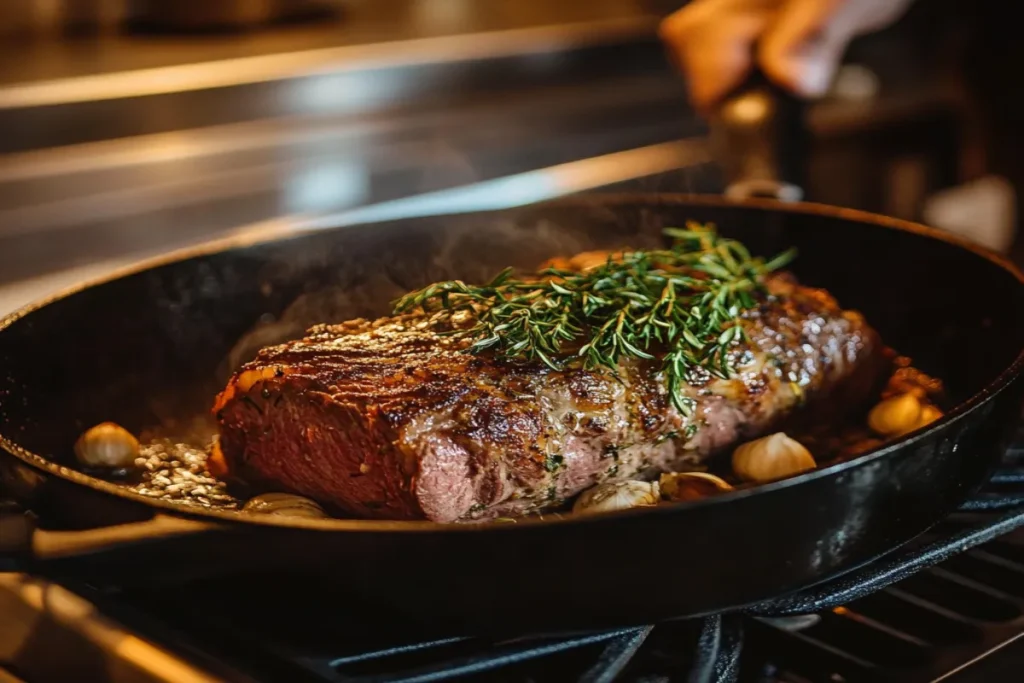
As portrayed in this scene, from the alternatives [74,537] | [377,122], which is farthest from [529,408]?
[377,122]

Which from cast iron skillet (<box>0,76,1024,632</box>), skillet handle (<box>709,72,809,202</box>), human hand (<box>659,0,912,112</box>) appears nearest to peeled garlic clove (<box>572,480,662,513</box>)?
cast iron skillet (<box>0,76,1024,632</box>)

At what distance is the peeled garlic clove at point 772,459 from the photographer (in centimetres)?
123

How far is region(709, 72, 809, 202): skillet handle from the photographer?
1.76 meters

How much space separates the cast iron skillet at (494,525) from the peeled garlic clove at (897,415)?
0.13 meters

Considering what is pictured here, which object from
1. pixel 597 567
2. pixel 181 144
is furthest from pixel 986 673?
pixel 181 144

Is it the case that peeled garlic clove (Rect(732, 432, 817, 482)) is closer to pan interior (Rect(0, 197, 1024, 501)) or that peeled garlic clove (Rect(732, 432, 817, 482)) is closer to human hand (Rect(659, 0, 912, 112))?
pan interior (Rect(0, 197, 1024, 501))

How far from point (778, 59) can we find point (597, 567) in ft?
3.79

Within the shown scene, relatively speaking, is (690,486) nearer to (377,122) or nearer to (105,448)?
(105,448)

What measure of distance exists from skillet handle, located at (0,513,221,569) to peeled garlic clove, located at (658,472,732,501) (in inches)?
20.5

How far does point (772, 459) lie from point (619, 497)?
208 millimetres

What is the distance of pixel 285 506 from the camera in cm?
115

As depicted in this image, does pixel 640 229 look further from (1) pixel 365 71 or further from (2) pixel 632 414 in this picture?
(1) pixel 365 71

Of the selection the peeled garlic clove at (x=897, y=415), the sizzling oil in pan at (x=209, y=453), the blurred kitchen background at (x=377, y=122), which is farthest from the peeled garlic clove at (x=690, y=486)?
the blurred kitchen background at (x=377, y=122)

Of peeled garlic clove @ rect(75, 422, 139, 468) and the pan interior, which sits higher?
the pan interior
